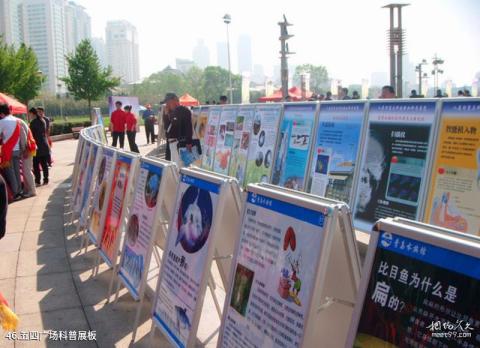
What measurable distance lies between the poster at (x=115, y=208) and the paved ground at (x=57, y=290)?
0.43 metres

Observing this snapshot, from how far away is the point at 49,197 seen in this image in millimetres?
Answer: 11305

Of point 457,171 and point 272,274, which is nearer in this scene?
point 272,274

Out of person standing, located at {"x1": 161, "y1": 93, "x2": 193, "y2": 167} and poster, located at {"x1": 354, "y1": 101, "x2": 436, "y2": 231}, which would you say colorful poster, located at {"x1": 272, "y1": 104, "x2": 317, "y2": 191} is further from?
person standing, located at {"x1": 161, "y1": 93, "x2": 193, "y2": 167}

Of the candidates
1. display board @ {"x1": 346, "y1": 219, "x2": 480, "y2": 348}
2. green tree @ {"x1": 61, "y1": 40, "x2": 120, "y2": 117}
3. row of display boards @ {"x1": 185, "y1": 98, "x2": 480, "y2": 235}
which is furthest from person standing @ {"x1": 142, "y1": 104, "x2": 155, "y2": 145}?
display board @ {"x1": 346, "y1": 219, "x2": 480, "y2": 348}

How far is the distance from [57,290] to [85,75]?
4414 cm

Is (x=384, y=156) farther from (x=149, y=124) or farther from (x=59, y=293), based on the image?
(x=149, y=124)

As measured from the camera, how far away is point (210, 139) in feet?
38.7

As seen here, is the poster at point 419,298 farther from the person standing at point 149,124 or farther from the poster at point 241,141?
the person standing at point 149,124

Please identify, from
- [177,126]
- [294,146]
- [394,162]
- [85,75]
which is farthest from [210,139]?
[85,75]

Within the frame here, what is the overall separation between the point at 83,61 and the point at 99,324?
4592 cm

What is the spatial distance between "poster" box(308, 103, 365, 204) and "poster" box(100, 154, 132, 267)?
271 cm

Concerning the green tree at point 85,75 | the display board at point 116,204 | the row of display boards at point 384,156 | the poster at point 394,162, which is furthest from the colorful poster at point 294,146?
the green tree at point 85,75

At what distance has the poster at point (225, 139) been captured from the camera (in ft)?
34.7

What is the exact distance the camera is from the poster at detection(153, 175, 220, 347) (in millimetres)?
3316
